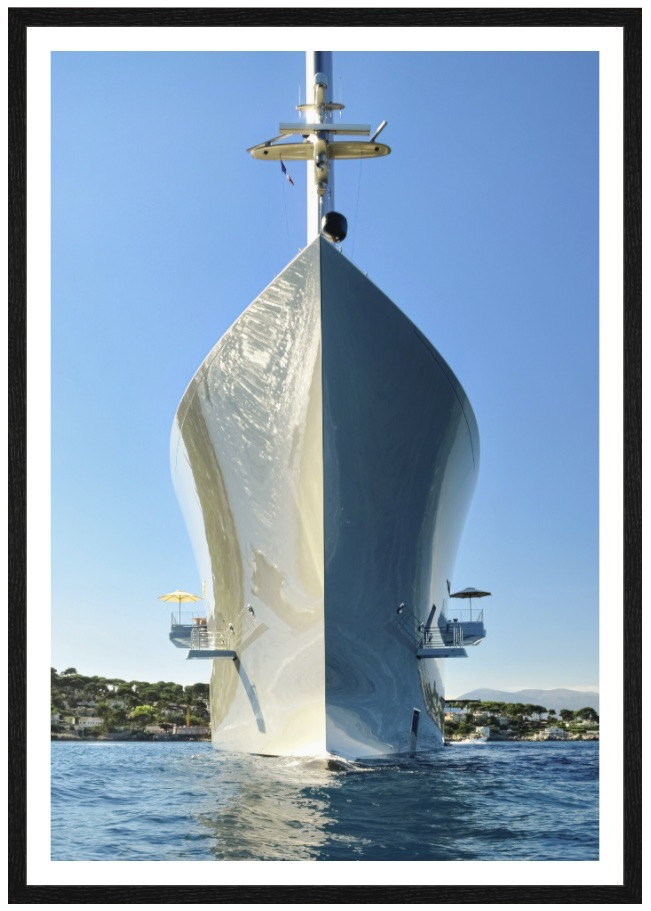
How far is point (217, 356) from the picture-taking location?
426 inches

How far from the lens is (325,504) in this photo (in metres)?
9.67

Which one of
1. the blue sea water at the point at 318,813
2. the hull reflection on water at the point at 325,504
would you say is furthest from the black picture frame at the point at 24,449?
the hull reflection on water at the point at 325,504

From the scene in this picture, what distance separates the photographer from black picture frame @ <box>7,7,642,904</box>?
15.0 ft

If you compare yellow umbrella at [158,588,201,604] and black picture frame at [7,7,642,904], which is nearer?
black picture frame at [7,7,642,904]

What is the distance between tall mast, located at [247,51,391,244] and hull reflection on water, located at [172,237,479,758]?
3.61m

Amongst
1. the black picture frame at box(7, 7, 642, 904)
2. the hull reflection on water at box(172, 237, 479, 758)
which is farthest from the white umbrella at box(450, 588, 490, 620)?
the black picture frame at box(7, 7, 642, 904)

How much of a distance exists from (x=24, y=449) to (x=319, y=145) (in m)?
10.3

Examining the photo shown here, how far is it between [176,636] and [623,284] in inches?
351

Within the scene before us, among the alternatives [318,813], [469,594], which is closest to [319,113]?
[469,594]

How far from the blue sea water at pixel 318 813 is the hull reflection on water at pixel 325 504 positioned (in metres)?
0.47

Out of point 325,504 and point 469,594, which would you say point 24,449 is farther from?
point 469,594

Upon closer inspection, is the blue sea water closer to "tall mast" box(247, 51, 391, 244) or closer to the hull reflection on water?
the hull reflection on water
